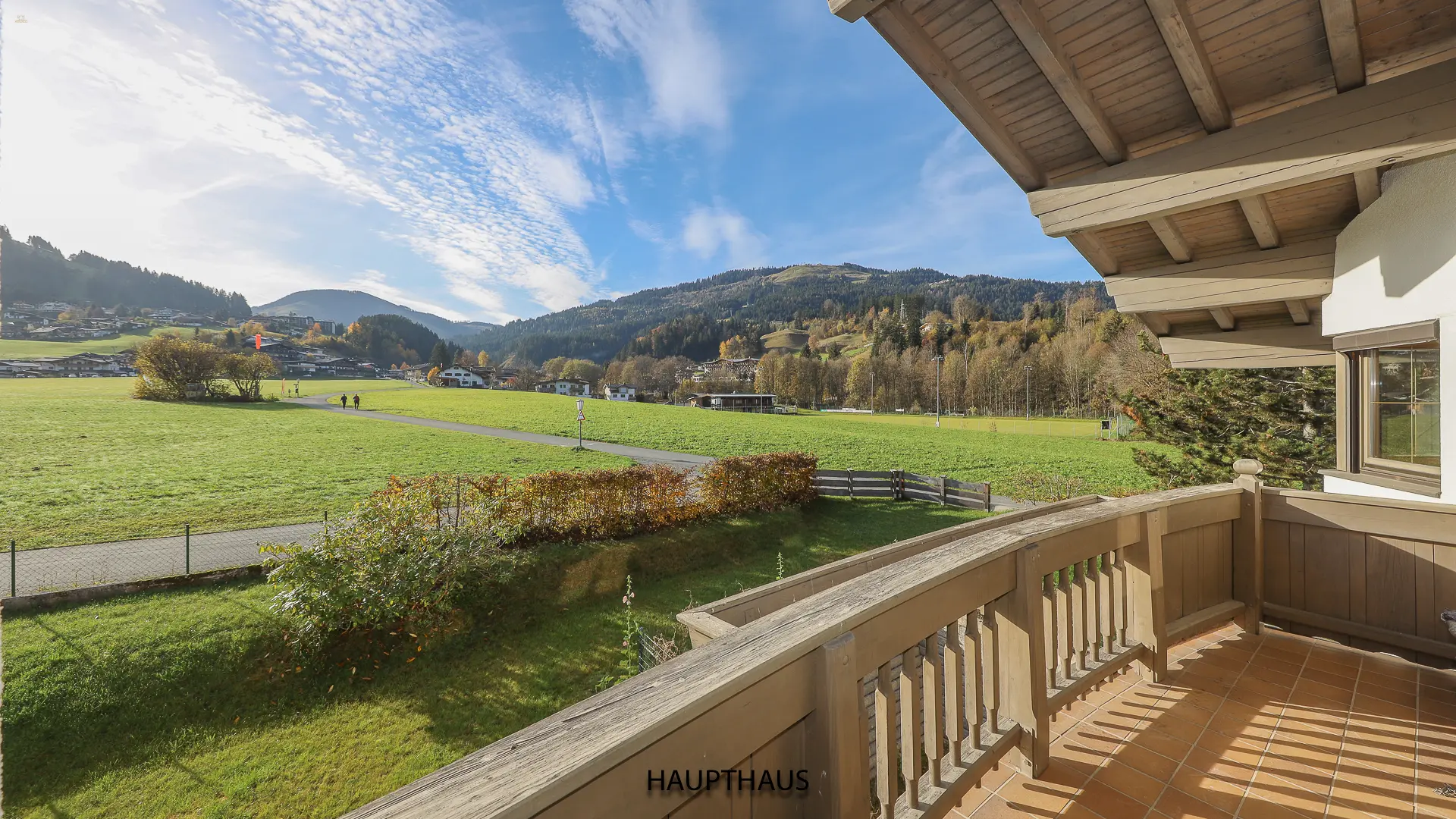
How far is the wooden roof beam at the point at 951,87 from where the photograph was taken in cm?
255

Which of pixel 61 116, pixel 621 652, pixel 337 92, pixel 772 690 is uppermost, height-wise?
→ pixel 337 92

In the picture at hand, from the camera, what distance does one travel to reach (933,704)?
1688mm

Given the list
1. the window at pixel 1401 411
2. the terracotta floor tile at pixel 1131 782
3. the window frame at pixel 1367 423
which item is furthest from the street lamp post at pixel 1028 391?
the terracotta floor tile at pixel 1131 782

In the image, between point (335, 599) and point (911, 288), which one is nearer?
point (335, 599)

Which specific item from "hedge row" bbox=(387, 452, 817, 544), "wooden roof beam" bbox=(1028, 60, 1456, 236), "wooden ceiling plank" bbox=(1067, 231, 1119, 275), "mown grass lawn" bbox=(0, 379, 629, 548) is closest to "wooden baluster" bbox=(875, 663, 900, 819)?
"wooden roof beam" bbox=(1028, 60, 1456, 236)

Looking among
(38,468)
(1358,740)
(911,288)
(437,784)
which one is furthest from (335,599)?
(911,288)

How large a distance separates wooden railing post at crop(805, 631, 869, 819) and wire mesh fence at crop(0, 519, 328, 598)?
25.1 feet

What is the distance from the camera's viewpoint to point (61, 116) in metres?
4.70

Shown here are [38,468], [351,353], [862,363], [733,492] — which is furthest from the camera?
[351,353]

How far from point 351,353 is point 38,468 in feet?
202

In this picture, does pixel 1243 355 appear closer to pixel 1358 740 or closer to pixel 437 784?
pixel 1358 740

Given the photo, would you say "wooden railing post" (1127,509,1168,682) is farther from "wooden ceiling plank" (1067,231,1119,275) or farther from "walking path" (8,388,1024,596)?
"walking path" (8,388,1024,596)

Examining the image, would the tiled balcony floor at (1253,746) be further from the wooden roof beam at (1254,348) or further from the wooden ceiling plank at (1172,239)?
the wooden roof beam at (1254,348)

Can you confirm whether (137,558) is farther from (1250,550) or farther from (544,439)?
(544,439)
